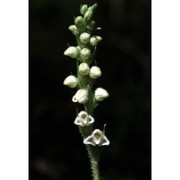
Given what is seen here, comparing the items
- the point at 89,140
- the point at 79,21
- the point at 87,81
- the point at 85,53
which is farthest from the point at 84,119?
the point at 79,21

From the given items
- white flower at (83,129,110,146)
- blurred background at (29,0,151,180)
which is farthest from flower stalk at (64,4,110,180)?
blurred background at (29,0,151,180)

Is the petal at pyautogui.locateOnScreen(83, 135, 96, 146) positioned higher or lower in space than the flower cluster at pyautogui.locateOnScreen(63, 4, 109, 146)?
lower

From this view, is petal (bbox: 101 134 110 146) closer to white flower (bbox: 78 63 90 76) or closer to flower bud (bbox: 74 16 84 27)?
white flower (bbox: 78 63 90 76)

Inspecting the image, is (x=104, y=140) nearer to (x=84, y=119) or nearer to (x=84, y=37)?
(x=84, y=119)
